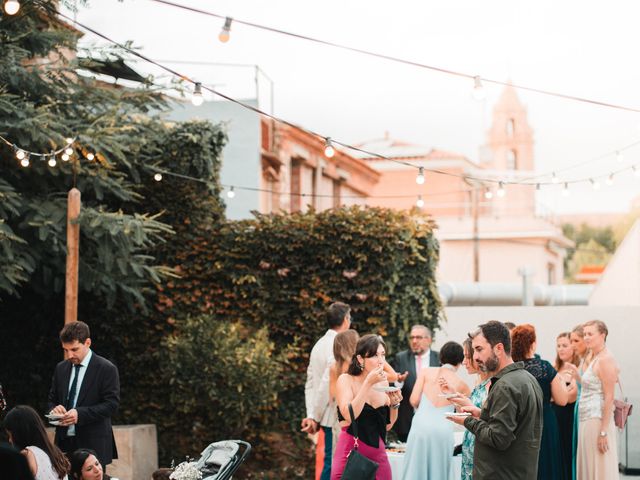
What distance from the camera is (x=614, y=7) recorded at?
664 inches

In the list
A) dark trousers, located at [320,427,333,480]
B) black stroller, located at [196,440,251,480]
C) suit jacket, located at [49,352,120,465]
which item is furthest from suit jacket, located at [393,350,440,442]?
suit jacket, located at [49,352,120,465]

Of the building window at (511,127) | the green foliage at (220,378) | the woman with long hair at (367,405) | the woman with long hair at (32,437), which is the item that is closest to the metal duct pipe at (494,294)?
the green foliage at (220,378)

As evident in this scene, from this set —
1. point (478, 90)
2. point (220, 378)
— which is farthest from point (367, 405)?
point (220, 378)

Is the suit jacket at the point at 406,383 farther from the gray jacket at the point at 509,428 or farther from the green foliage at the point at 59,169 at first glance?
the gray jacket at the point at 509,428

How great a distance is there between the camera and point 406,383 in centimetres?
1036

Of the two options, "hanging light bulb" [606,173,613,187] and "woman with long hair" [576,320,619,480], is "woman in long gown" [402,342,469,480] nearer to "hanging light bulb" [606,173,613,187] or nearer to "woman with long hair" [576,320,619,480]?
"woman with long hair" [576,320,619,480]

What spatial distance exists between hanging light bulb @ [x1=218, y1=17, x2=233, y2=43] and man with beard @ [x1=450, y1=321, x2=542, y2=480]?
3.16 metres

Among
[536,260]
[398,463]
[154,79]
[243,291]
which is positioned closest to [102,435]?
[398,463]

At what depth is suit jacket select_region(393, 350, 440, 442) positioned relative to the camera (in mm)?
10336

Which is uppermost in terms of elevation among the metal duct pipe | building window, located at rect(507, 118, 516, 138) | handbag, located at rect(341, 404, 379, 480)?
building window, located at rect(507, 118, 516, 138)

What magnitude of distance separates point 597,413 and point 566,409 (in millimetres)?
365

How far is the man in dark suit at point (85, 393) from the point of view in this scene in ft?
25.4

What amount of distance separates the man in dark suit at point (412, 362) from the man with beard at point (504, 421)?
14.9ft

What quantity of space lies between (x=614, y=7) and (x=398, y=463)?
1141 cm
